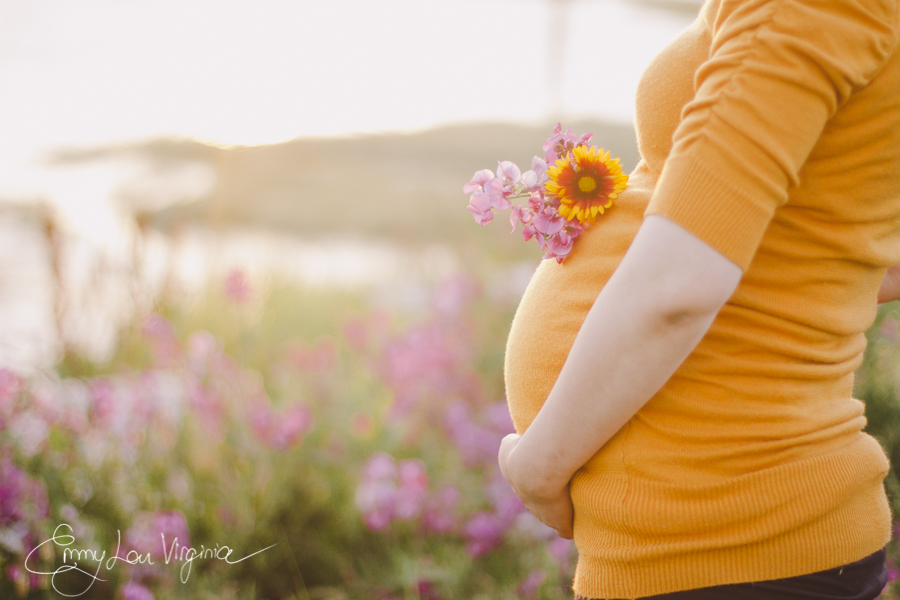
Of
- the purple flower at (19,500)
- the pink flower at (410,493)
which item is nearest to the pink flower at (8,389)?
the purple flower at (19,500)

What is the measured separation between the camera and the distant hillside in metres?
6.85

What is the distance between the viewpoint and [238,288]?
2.63 m

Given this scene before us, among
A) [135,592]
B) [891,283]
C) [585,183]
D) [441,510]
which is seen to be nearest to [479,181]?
[585,183]

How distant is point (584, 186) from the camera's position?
0.78m

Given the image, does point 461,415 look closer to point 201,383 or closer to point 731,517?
point 201,383

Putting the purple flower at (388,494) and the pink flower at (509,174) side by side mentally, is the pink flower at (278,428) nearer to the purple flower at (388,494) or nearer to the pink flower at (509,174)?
the purple flower at (388,494)

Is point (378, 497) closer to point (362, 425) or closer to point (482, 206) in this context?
point (362, 425)

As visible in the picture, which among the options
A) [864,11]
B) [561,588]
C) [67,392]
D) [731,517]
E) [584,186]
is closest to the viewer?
[864,11]

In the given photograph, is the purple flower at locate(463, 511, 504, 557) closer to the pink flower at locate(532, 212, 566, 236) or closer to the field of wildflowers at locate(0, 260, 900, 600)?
the field of wildflowers at locate(0, 260, 900, 600)

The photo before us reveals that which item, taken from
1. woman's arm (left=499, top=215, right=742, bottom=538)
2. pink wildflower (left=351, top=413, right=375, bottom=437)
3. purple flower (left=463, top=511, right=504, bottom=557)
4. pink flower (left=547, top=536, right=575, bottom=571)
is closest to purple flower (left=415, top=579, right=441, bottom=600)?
purple flower (left=463, top=511, right=504, bottom=557)

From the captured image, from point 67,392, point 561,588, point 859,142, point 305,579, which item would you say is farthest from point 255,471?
point 859,142

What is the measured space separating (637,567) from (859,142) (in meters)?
0.55

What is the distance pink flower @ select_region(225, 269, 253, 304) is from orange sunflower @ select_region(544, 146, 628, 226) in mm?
2137

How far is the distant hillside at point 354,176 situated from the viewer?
685cm
